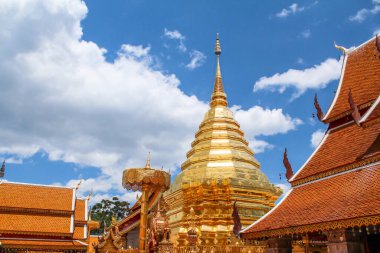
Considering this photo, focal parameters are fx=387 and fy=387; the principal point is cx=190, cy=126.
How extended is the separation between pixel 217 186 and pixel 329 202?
1126 centimetres

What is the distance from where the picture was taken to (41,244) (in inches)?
1000


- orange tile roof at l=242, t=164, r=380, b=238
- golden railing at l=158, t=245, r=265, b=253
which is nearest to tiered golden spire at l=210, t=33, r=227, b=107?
golden railing at l=158, t=245, r=265, b=253

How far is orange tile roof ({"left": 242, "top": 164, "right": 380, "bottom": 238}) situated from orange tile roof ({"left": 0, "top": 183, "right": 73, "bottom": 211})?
2101 cm

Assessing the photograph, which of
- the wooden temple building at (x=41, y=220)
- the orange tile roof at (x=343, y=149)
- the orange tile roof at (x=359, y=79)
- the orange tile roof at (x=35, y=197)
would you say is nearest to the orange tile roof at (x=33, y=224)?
the wooden temple building at (x=41, y=220)

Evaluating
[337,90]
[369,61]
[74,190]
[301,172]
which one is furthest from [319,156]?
[74,190]

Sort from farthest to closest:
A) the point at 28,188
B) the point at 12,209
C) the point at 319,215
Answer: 1. the point at 28,188
2. the point at 12,209
3. the point at 319,215

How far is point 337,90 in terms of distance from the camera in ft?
44.4

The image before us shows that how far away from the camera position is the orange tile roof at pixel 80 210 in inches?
1202

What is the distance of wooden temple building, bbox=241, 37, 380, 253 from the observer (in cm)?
868

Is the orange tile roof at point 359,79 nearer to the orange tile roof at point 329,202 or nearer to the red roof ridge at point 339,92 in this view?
the red roof ridge at point 339,92

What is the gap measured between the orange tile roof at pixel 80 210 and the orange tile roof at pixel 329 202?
72.6ft

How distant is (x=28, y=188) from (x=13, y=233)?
17.0ft

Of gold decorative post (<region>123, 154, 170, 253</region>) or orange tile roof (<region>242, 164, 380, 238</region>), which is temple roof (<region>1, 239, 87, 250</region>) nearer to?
gold decorative post (<region>123, 154, 170, 253</region>)

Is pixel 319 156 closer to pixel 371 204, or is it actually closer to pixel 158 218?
pixel 371 204
